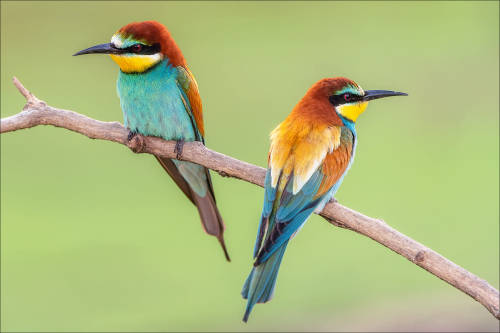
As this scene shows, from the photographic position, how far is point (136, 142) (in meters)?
1.73

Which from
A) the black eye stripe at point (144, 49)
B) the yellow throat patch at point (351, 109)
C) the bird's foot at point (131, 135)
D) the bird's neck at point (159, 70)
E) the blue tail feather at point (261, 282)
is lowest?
the blue tail feather at point (261, 282)

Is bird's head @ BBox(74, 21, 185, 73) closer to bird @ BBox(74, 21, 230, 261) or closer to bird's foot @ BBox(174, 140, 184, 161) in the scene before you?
bird @ BBox(74, 21, 230, 261)

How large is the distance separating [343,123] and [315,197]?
238 millimetres

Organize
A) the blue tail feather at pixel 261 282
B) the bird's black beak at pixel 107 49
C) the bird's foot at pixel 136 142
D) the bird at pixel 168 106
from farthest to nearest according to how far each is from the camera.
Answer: the bird at pixel 168 106 → the bird's foot at pixel 136 142 → the bird's black beak at pixel 107 49 → the blue tail feather at pixel 261 282

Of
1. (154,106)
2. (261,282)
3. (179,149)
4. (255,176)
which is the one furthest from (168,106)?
(261,282)

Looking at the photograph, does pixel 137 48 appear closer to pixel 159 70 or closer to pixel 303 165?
pixel 159 70

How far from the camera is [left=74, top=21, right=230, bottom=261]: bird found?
1843 millimetres

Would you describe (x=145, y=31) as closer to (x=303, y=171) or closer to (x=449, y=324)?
(x=303, y=171)

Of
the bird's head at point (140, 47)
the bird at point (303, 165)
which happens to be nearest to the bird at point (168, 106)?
the bird's head at point (140, 47)

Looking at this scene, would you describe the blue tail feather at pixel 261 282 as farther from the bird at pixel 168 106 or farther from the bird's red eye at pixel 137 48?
the bird's red eye at pixel 137 48

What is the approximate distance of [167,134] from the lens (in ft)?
6.38

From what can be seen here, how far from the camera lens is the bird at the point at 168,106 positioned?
6.05 feet

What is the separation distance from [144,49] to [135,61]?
0.13ft

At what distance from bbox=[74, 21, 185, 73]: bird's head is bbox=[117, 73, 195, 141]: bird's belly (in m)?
0.07
